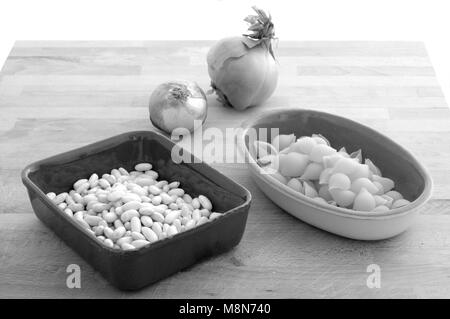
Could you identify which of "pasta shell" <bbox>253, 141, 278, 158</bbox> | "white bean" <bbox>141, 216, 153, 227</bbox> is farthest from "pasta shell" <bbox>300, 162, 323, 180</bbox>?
"white bean" <bbox>141, 216, 153, 227</bbox>

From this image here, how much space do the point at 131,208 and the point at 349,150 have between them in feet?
1.34

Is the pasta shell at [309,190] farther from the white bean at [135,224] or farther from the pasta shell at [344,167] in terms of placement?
the white bean at [135,224]

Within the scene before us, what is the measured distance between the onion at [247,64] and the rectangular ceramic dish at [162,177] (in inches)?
11.3

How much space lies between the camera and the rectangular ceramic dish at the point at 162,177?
1081mm

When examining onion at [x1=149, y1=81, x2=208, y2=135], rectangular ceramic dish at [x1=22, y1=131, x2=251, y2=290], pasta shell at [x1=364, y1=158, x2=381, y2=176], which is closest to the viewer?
rectangular ceramic dish at [x1=22, y1=131, x2=251, y2=290]

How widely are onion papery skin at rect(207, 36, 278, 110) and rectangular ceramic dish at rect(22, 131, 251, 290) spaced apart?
29cm

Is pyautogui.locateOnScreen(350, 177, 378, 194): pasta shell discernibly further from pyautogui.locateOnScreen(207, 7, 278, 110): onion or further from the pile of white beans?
pyautogui.locateOnScreen(207, 7, 278, 110): onion

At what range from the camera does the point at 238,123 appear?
5.08 feet

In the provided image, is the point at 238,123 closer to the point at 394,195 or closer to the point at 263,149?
the point at 263,149

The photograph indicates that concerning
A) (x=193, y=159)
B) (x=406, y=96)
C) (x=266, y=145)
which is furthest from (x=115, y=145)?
(x=406, y=96)

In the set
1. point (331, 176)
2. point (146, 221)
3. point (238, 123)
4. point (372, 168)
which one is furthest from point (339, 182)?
point (238, 123)

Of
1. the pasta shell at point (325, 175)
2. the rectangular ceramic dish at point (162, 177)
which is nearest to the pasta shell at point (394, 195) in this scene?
the pasta shell at point (325, 175)

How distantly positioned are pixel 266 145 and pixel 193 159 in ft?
0.48

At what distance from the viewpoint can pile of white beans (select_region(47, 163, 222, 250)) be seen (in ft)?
3.75
